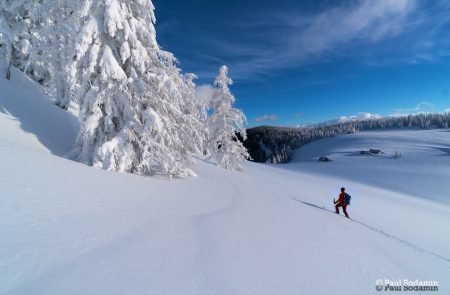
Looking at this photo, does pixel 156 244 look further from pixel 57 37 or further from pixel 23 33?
pixel 23 33

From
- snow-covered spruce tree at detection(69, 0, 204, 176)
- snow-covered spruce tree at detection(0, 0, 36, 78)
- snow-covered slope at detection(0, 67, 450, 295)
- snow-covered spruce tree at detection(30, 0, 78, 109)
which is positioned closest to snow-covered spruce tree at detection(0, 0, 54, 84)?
snow-covered spruce tree at detection(0, 0, 36, 78)

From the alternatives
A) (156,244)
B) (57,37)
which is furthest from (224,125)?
(156,244)

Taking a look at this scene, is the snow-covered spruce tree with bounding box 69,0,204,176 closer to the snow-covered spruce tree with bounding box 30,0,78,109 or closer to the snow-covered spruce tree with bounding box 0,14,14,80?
the snow-covered spruce tree with bounding box 30,0,78,109

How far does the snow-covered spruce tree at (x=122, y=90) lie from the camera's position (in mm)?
10945

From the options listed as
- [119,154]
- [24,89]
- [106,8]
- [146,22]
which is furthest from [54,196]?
[24,89]

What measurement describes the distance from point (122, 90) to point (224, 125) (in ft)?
59.5

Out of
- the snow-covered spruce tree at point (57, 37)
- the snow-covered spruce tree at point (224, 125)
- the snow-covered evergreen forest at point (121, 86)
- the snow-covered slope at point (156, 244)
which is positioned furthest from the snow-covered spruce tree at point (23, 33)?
the snow-covered spruce tree at point (224, 125)

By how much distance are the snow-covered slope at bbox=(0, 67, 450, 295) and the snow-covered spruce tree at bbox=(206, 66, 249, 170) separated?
18929mm

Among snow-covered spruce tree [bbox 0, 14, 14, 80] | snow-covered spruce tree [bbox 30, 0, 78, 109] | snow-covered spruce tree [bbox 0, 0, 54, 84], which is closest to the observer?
snow-covered spruce tree [bbox 30, 0, 78, 109]

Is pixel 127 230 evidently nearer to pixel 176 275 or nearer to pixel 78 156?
pixel 176 275

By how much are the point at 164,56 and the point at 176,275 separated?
37.2ft

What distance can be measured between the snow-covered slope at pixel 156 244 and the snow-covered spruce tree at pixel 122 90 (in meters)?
1.85

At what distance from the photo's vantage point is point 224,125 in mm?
29109

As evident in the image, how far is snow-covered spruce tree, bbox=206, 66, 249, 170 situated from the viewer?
29.1 metres
